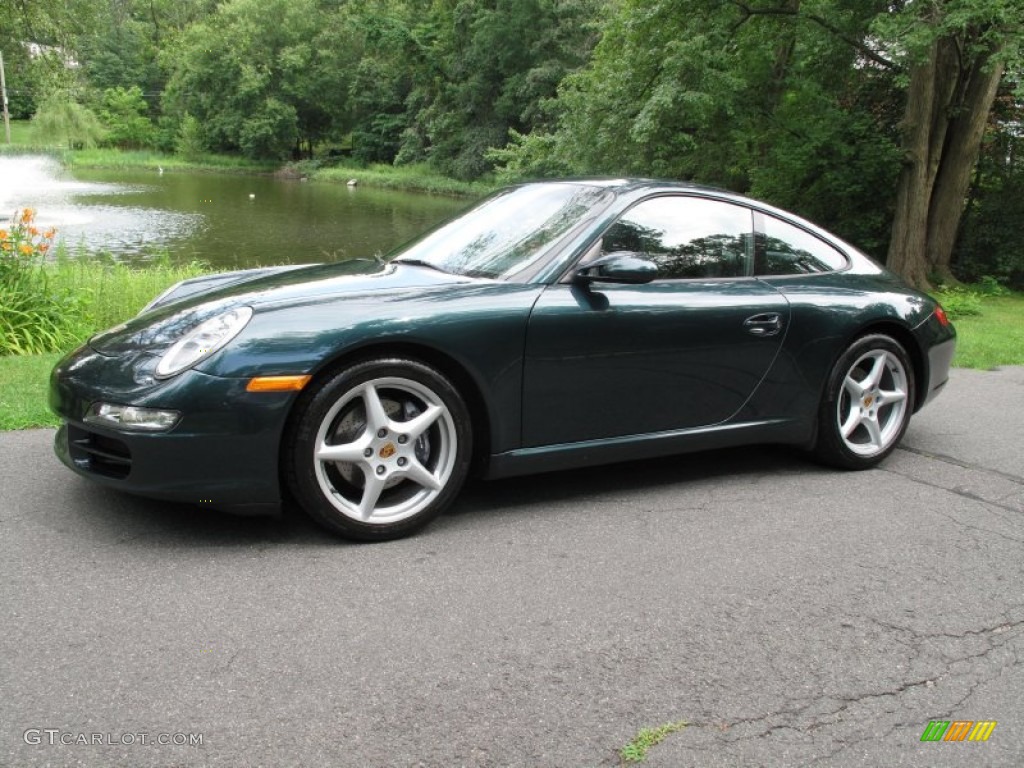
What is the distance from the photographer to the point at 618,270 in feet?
11.6

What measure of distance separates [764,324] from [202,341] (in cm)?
246

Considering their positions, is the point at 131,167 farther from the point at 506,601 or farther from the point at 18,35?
the point at 506,601

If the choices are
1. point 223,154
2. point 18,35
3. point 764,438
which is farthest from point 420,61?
point 764,438

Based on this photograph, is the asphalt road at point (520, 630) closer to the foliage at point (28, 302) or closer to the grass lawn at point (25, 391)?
the grass lawn at point (25, 391)

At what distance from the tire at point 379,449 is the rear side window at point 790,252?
1818mm

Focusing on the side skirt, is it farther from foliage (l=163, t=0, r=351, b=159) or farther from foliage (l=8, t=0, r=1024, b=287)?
foliage (l=163, t=0, r=351, b=159)

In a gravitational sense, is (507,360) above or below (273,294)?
below

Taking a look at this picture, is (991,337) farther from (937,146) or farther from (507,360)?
(507,360)

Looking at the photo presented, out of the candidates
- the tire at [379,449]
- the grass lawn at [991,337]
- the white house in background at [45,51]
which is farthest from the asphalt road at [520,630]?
the white house in background at [45,51]

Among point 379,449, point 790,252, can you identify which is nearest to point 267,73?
point 790,252

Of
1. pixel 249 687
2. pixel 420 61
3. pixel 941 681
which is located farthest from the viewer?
pixel 420 61

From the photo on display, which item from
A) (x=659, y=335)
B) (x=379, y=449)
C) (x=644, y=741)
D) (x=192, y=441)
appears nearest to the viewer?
(x=644, y=741)

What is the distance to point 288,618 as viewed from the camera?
273cm

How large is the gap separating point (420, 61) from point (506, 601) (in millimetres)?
65143
